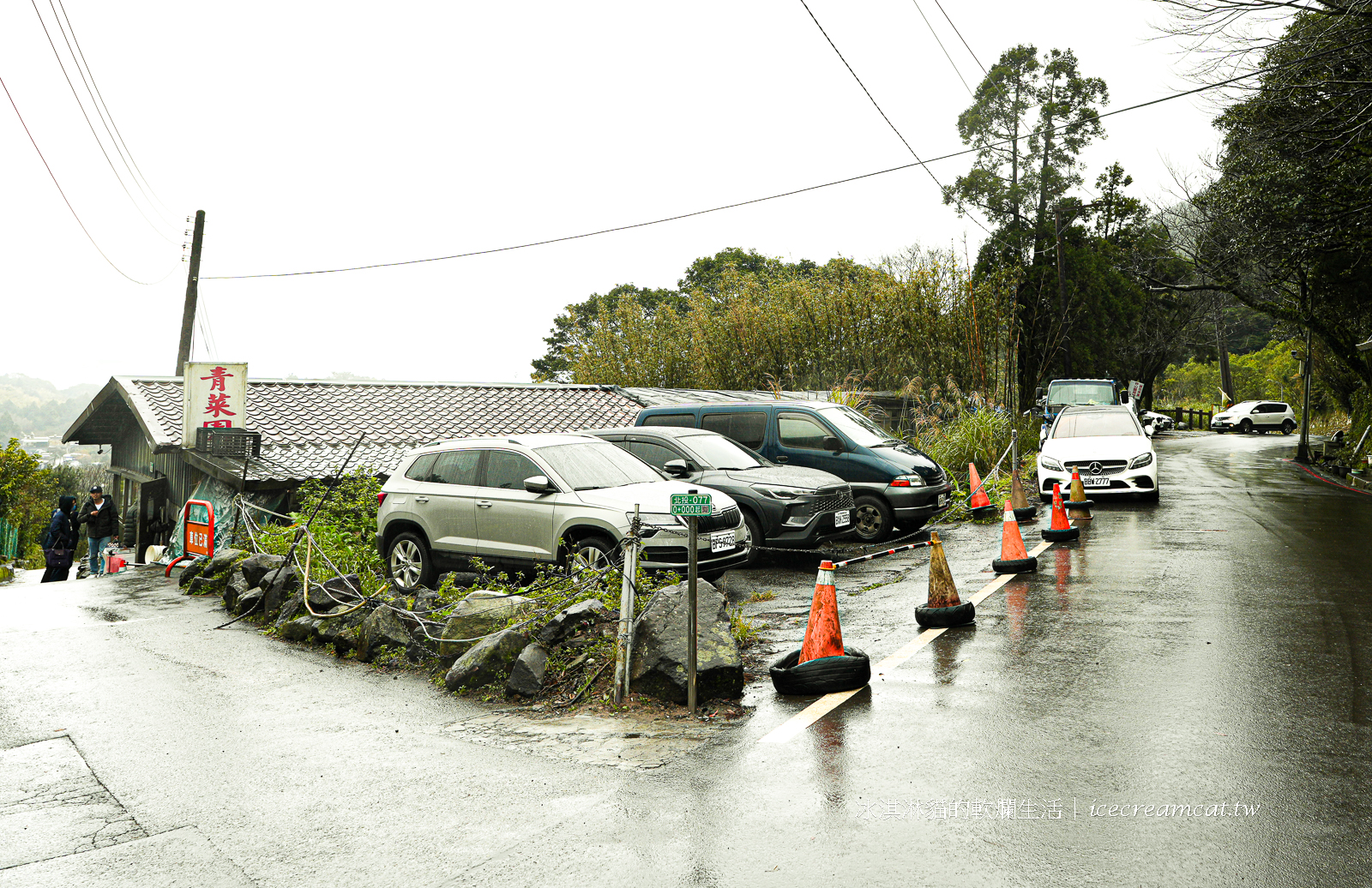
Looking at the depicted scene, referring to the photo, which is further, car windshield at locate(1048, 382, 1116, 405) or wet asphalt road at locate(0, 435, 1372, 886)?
car windshield at locate(1048, 382, 1116, 405)

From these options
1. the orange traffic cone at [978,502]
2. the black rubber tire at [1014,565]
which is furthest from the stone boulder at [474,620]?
the orange traffic cone at [978,502]

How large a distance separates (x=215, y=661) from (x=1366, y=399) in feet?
102

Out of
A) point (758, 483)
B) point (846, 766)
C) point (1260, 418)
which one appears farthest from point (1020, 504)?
point (1260, 418)

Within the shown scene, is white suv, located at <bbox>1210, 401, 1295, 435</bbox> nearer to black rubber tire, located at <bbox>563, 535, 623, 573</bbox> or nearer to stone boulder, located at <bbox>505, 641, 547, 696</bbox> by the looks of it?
black rubber tire, located at <bbox>563, 535, 623, 573</bbox>

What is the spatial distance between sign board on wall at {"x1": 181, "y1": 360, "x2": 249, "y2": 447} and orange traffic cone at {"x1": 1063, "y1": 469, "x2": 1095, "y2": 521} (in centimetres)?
1338

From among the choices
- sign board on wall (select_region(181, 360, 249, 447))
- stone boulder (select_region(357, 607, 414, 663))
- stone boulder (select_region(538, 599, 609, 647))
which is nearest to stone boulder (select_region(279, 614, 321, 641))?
stone boulder (select_region(357, 607, 414, 663))

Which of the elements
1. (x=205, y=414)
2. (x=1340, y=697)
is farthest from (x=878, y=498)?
(x=205, y=414)

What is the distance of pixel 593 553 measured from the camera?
9250 mm

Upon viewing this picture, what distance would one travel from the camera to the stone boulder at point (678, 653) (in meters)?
6.17

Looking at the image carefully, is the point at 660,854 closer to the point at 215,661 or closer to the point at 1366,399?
the point at 215,661

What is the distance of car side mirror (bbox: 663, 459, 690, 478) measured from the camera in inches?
447

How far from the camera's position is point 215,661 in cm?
816

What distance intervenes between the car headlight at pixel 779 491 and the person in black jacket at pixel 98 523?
15.4 m

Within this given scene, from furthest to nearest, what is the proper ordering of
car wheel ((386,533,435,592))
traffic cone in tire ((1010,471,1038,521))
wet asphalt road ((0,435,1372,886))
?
traffic cone in tire ((1010,471,1038,521)) → car wheel ((386,533,435,592)) → wet asphalt road ((0,435,1372,886))
